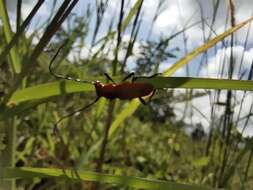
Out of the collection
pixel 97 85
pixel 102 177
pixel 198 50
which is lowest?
pixel 102 177

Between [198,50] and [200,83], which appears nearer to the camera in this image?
[200,83]

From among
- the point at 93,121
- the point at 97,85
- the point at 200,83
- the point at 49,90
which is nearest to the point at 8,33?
the point at 49,90

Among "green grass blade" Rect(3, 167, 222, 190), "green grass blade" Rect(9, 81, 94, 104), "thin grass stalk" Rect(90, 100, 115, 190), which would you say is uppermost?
"green grass blade" Rect(9, 81, 94, 104)

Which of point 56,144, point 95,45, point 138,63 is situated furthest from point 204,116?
point 138,63

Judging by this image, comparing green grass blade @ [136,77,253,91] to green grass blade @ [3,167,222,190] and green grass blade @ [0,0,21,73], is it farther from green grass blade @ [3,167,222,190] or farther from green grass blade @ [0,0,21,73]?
green grass blade @ [0,0,21,73]

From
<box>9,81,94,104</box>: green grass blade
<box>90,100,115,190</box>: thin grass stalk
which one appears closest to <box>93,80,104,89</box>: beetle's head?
<box>9,81,94,104</box>: green grass blade

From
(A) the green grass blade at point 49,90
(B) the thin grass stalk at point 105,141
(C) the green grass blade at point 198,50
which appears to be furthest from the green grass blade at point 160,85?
(B) the thin grass stalk at point 105,141

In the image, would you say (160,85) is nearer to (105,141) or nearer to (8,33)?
(8,33)

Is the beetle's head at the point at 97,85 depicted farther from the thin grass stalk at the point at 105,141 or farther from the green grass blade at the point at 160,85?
the thin grass stalk at the point at 105,141
